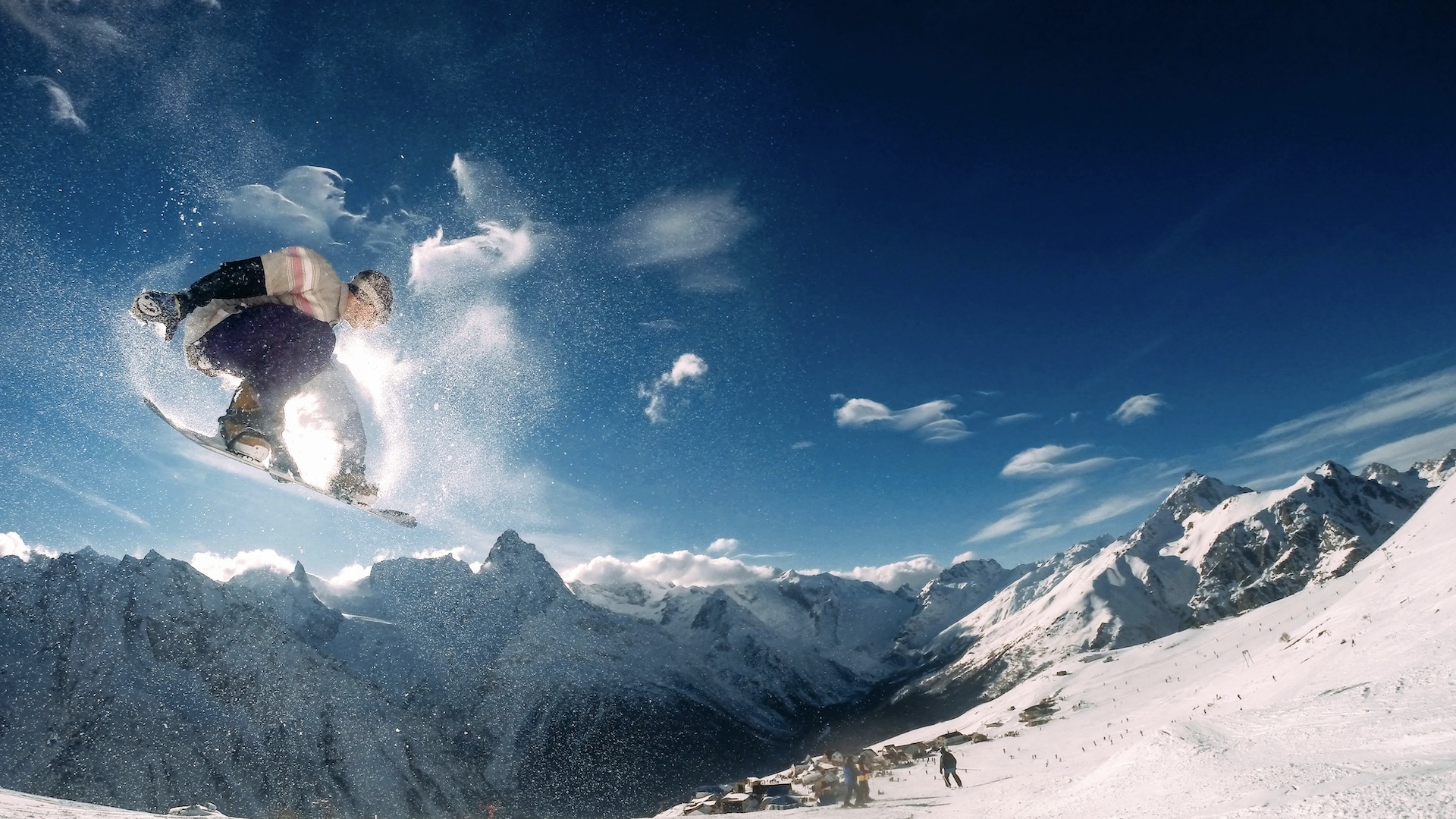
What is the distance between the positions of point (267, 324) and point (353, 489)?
251cm

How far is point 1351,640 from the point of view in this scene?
8.38 metres

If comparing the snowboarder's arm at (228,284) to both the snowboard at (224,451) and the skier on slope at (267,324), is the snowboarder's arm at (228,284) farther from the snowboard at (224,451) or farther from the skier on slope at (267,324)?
the snowboard at (224,451)

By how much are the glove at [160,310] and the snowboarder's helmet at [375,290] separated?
153 cm

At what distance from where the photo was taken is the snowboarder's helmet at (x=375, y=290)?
277 inches

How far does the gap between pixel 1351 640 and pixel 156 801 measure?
29133 cm

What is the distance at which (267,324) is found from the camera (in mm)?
6695

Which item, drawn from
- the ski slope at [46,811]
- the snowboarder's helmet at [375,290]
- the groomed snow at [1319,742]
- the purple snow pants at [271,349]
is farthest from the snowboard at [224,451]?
the groomed snow at [1319,742]

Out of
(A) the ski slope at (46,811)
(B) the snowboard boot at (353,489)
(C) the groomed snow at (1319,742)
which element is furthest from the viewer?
(B) the snowboard boot at (353,489)

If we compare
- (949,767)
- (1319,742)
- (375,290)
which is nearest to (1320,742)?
(1319,742)

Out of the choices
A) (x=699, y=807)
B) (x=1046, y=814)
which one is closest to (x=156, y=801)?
(x=699, y=807)

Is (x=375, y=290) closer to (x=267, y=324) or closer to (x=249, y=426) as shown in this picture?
(x=267, y=324)

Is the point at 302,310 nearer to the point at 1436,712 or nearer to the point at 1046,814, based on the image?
the point at 1046,814

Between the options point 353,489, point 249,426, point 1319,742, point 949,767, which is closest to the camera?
point 1319,742

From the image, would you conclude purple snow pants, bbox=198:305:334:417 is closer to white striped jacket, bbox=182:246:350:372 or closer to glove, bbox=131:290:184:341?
white striped jacket, bbox=182:246:350:372
